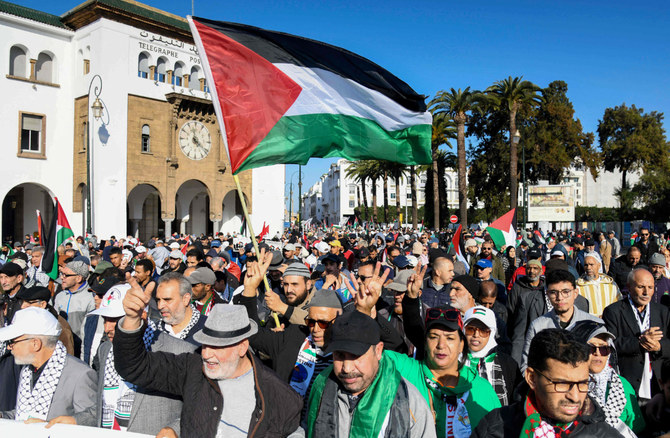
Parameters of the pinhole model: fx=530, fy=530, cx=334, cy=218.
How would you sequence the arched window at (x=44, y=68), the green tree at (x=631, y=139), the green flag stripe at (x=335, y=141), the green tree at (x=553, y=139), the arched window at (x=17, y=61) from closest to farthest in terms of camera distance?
the green flag stripe at (x=335, y=141) < the arched window at (x=17, y=61) < the arched window at (x=44, y=68) < the green tree at (x=553, y=139) < the green tree at (x=631, y=139)

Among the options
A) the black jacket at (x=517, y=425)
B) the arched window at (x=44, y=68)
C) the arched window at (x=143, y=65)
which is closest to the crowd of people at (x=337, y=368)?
the black jacket at (x=517, y=425)

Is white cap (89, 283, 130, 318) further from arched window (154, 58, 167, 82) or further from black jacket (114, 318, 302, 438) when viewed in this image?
arched window (154, 58, 167, 82)

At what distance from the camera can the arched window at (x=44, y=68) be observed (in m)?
32.1

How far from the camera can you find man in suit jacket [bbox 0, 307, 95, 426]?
3.72 metres

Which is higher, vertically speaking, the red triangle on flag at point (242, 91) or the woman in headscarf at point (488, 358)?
the red triangle on flag at point (242, 91)

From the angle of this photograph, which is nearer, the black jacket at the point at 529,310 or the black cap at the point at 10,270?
the black jacket at the point at 529,310

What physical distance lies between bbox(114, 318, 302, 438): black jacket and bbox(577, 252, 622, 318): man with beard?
474cm

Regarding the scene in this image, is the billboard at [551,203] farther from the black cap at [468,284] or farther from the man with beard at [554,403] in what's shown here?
the man with beard at [554,403]

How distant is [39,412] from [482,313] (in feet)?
10.7

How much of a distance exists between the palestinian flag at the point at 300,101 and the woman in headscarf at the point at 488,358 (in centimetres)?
268

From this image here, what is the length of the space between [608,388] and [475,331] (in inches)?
36.5

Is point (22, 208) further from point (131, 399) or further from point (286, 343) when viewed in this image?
point (286, 343)

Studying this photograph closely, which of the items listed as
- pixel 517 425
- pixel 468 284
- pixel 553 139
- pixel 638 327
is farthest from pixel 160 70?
pixel 553 139

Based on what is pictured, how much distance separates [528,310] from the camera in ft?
19.1
